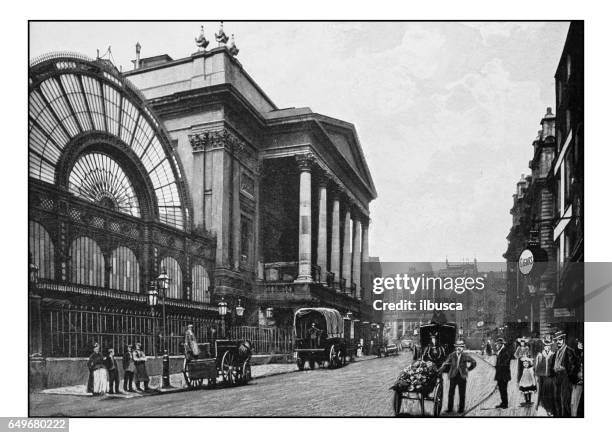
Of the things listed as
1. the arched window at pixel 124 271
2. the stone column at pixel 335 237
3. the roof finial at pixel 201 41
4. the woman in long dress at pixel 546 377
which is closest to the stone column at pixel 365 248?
the stone column at pixel 335 237

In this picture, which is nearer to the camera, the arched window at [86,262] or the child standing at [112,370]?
the arched window at [86,262]

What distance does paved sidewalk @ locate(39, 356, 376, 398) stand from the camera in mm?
11609

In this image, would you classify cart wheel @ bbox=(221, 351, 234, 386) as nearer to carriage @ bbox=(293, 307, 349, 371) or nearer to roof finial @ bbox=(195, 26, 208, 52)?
carriage @ bbox=(293, 307, 349, 371)

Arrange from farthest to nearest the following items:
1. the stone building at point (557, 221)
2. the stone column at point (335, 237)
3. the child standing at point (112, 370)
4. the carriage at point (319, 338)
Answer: the stone column at point (335, 237), the carriage at point (319, 338), the stone building at point (557, 221), the child standing at point (112, 370)

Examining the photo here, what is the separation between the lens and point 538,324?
41.2ft

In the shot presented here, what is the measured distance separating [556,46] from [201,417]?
8.58 metres

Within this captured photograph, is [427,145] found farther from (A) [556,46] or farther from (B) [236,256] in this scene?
(B) [236,256]

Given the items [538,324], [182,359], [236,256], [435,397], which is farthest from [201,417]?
[538,324]

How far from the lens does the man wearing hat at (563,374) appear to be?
12.4 metres

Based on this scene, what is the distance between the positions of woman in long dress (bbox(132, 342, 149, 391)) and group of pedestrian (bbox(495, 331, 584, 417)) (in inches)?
230

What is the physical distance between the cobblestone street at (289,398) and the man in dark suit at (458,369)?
15 cm

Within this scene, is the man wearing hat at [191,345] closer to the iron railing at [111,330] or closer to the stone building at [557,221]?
the iron railing at [111,330]

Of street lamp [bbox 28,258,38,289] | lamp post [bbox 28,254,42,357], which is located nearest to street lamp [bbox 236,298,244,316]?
lamp post [bbox 28,254,42,357]

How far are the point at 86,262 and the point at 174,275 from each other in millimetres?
1488
